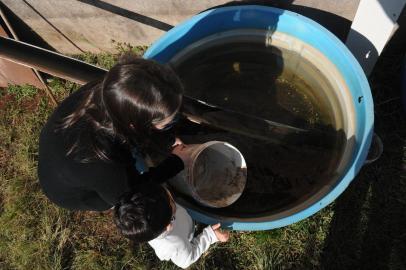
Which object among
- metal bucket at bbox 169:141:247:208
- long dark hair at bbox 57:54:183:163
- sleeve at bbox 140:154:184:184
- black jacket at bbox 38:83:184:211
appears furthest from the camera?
metal bucket at bbox 169:141:247:208

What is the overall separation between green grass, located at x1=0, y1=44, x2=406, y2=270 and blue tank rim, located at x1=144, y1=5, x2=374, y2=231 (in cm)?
Answer: 68

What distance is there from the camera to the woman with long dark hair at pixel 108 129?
5.00 ft

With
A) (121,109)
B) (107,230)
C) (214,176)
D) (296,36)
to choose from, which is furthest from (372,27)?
(107,230)

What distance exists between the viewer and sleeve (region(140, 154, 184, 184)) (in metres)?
1.92

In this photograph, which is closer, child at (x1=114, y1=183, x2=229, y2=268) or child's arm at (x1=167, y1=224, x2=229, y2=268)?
child at (x1=114, y1=183, x2=229, y2=268)

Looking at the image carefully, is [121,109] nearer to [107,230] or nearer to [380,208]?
[107,230]

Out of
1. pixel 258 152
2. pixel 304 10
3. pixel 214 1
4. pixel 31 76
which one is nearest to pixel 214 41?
pixel 214 1

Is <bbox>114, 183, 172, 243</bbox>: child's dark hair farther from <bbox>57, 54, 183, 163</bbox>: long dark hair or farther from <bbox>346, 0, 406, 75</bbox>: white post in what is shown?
<bbox>346, 0, 406, 75</bbox>: white post

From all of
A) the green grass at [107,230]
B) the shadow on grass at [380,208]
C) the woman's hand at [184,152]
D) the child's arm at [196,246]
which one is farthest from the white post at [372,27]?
the child's arm at [196,246]

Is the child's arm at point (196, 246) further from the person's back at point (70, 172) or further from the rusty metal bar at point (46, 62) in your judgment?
the rusty metal bar at point (46, 62)

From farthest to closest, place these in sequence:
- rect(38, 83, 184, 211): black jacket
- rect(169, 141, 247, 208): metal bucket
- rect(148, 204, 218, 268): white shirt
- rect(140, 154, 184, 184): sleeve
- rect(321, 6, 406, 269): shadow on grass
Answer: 1. rect(321, 6, 406, 269): shadow on grass
2. rect(169, 141, 247, 208): metal bucket
3. rect(148, 204, 218, 268): white shirt
4. rect(140, 154, 184, 184): sleeve
5. rect(38, 83, 184, 211): black jacket

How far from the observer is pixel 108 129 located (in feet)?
5.25

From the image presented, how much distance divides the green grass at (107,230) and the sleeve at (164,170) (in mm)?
811

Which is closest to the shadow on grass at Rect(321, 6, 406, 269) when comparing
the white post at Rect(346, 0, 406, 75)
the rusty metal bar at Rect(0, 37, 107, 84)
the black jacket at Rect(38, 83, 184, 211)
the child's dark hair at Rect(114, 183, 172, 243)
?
the white post at Rect(346, 0, 406, 75)
